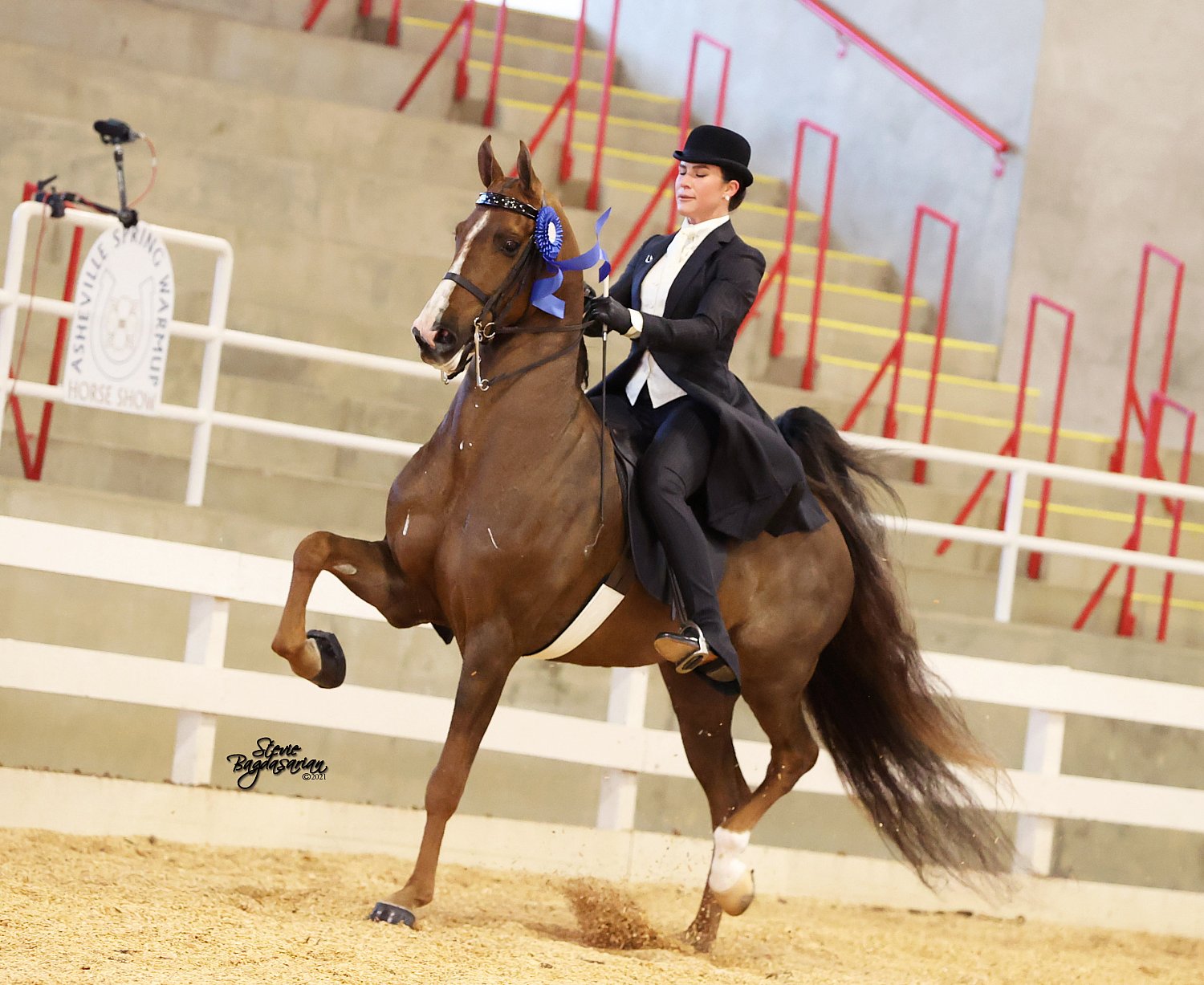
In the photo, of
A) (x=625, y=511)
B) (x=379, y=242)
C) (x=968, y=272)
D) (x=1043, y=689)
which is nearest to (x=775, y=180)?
(x=968, y=272)

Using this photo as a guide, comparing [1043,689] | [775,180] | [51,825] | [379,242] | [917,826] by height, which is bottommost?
[51,825]

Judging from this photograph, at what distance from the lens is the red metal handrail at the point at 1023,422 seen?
8.30 metres

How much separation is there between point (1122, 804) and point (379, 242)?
15.6ft

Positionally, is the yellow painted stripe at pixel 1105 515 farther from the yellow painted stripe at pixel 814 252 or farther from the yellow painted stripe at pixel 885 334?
the yellow painted stripe at pixel 814 252

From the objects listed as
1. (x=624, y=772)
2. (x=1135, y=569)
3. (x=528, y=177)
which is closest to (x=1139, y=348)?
(x=1135, y=569)

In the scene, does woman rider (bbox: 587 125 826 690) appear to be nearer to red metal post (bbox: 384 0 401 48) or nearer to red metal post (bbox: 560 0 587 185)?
red metal post (bbox: 560 0 587 185)

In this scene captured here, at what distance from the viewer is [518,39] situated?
11508 millimetres

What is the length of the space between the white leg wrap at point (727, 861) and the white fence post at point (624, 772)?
132cm

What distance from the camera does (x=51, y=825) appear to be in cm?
525

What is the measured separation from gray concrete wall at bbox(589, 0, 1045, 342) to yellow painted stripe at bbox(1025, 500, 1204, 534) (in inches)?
50.9

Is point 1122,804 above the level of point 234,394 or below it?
below

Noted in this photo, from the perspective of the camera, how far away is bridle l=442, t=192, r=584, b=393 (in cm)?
392

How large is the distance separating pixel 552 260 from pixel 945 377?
5.69 metres

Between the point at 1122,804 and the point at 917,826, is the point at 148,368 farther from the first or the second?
the point at 1122,804
